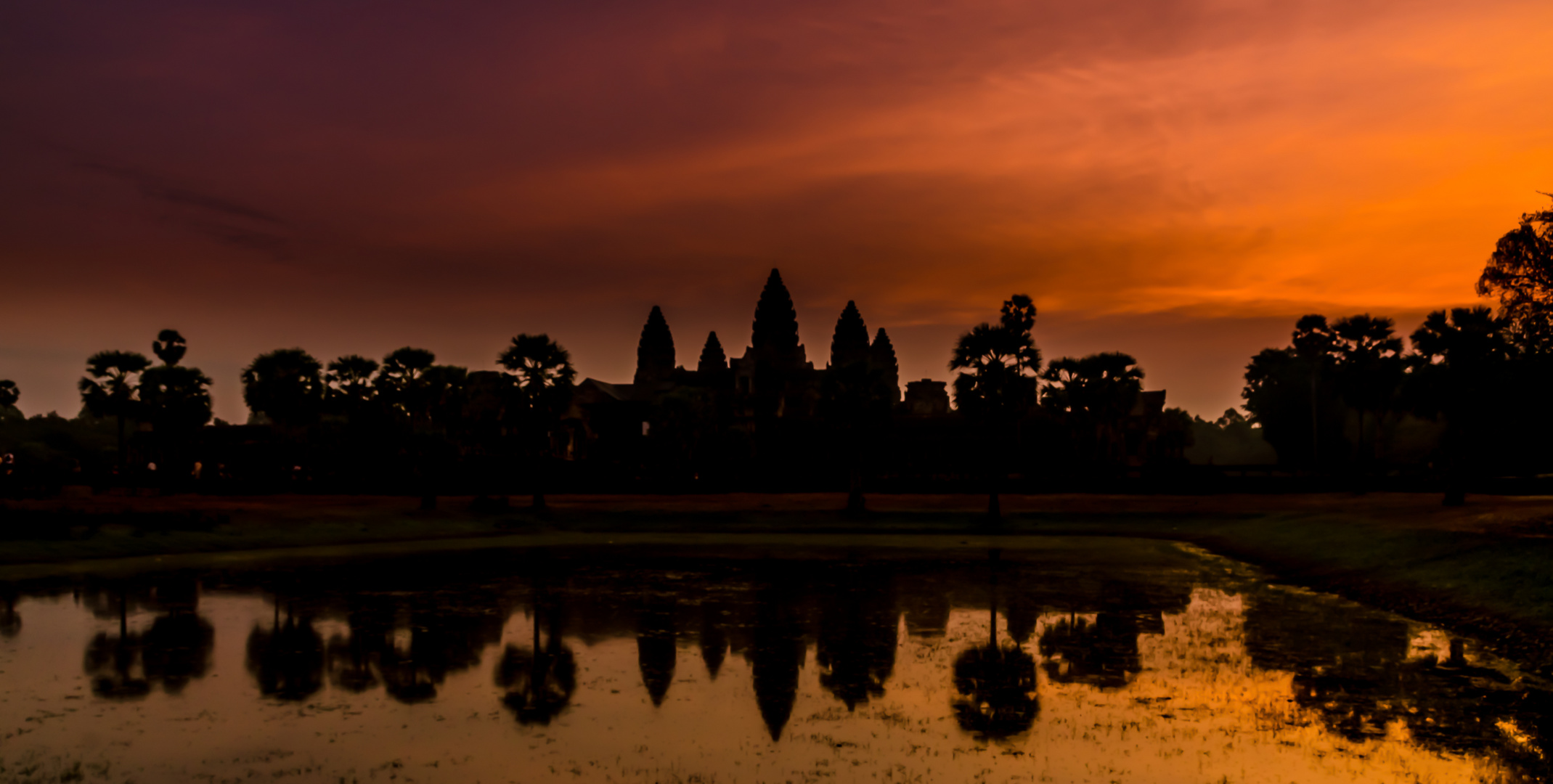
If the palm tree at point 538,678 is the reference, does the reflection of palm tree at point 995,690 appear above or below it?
below

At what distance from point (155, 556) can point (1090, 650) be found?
2950 centimetres

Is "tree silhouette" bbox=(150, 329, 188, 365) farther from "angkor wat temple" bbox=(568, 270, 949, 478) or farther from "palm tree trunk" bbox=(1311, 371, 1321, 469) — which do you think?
"palm tree trunk" bbox=(1311, 371, 1321, 469)

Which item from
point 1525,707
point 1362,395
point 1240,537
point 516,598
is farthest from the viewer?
point 1362,395

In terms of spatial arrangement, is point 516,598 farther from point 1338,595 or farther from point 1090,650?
point 1338,595

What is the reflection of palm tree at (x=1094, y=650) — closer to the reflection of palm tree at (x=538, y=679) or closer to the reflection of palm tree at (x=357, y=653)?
the reflection of palm tree at (x=538, y=679)

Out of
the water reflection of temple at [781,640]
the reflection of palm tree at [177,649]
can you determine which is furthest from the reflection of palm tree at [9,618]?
the reflection of palm tree at [177,649]

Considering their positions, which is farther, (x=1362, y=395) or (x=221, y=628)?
(x=1362, y=395)

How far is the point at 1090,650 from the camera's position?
19.6 meters

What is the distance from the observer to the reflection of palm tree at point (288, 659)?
16562mm

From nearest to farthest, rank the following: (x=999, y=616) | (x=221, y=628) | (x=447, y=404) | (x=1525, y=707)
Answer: (x=1525, y=707), (x=221, y=628), (x=999, y=616), (x=447, y=404)

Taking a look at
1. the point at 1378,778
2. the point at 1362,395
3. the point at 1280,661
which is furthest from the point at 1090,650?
the point at 1362,395

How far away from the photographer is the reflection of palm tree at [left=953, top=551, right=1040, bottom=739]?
47.4 feet

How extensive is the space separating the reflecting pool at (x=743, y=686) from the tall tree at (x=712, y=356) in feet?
331

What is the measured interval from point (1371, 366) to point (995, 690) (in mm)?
62894
